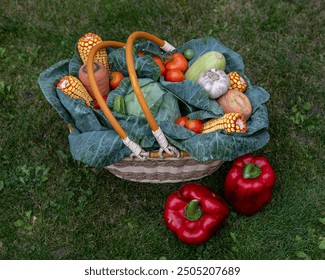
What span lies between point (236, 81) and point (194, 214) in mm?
867

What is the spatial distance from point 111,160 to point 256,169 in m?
0.84

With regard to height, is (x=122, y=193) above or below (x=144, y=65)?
below

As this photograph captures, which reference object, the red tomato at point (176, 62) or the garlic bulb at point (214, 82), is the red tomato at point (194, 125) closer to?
the garlic bulb at point (214, 82)

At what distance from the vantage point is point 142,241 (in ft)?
9.61

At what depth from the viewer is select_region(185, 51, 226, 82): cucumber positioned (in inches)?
115

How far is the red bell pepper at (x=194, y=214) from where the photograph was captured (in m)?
2.72

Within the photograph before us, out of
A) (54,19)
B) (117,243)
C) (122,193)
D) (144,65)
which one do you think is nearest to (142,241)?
(117,243)

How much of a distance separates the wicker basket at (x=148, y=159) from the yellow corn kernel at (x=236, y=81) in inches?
18.4

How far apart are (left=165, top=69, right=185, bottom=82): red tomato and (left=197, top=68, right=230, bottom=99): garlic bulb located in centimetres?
16

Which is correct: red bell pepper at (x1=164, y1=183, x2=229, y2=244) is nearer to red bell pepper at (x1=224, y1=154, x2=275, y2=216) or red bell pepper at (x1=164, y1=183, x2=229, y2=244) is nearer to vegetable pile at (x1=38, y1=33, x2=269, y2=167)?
red bell pepper at (x1=224, y1=154, x2=275, y2=216)

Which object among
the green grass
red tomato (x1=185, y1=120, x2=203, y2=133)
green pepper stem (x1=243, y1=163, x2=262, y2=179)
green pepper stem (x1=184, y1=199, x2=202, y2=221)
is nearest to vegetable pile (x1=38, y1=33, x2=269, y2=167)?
red tomato (x1=185, y1=120, x2=203, y2=133)
